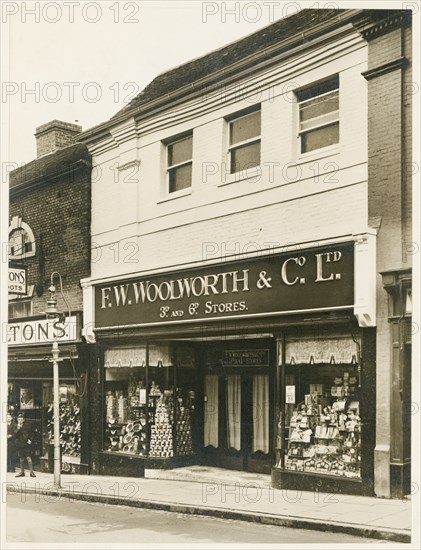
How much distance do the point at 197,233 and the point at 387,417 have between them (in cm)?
479

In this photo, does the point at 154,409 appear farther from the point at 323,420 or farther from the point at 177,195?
the point at 177,195

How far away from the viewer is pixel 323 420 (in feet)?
36.5

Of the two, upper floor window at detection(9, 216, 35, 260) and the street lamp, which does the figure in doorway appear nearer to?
the street lamp

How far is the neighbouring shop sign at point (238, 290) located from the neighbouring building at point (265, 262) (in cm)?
3

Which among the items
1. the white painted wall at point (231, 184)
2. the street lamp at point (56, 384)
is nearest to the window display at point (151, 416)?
the street lamp at point (56, 384)

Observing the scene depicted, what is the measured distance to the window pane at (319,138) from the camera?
11.1m

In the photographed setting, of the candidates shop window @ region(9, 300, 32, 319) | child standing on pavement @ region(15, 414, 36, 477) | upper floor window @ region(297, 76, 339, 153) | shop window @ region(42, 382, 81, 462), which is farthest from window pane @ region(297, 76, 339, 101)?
child standing on pavement @ region(15, 414, 36, 477)

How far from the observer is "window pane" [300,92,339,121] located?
11109mm

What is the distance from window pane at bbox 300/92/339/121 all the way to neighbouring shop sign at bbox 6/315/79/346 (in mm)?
6419

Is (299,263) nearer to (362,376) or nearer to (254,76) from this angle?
(362,376)

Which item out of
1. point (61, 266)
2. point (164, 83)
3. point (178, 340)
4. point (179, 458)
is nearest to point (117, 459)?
point (179, 458)

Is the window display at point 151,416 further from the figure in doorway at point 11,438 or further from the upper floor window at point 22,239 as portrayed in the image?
the upper floor window at point 22,239

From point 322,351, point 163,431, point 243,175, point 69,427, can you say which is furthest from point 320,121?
point 69,427

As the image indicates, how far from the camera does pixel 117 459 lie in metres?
14.1
